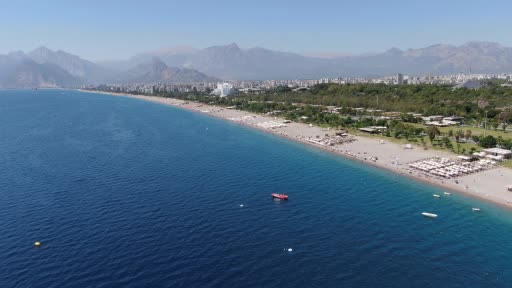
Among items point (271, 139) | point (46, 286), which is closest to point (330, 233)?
point (46, 286)

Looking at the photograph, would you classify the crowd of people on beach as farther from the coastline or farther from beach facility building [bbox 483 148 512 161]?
beach facility building [bbox 483 148 512 161]

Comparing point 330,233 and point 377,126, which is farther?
point 377,126

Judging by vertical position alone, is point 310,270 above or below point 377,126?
below

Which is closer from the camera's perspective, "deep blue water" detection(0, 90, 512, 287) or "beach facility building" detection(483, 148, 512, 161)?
"deep blue water" detection(0, 90, 512, 287)

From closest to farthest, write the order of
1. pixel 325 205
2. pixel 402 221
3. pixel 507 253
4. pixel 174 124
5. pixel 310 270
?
pixel 310 270
pixel 507 253
pixel 402 221
pixel 325 205
pixel 174 124

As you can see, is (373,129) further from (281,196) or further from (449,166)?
(281,196)

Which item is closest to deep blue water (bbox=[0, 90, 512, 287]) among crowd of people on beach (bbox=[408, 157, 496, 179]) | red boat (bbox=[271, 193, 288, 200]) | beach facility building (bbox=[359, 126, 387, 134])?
red boat (bbox=[271, 193, 288, 200])

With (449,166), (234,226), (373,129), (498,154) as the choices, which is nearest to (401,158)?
(449,166)

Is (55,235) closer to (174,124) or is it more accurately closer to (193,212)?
(193,212)
